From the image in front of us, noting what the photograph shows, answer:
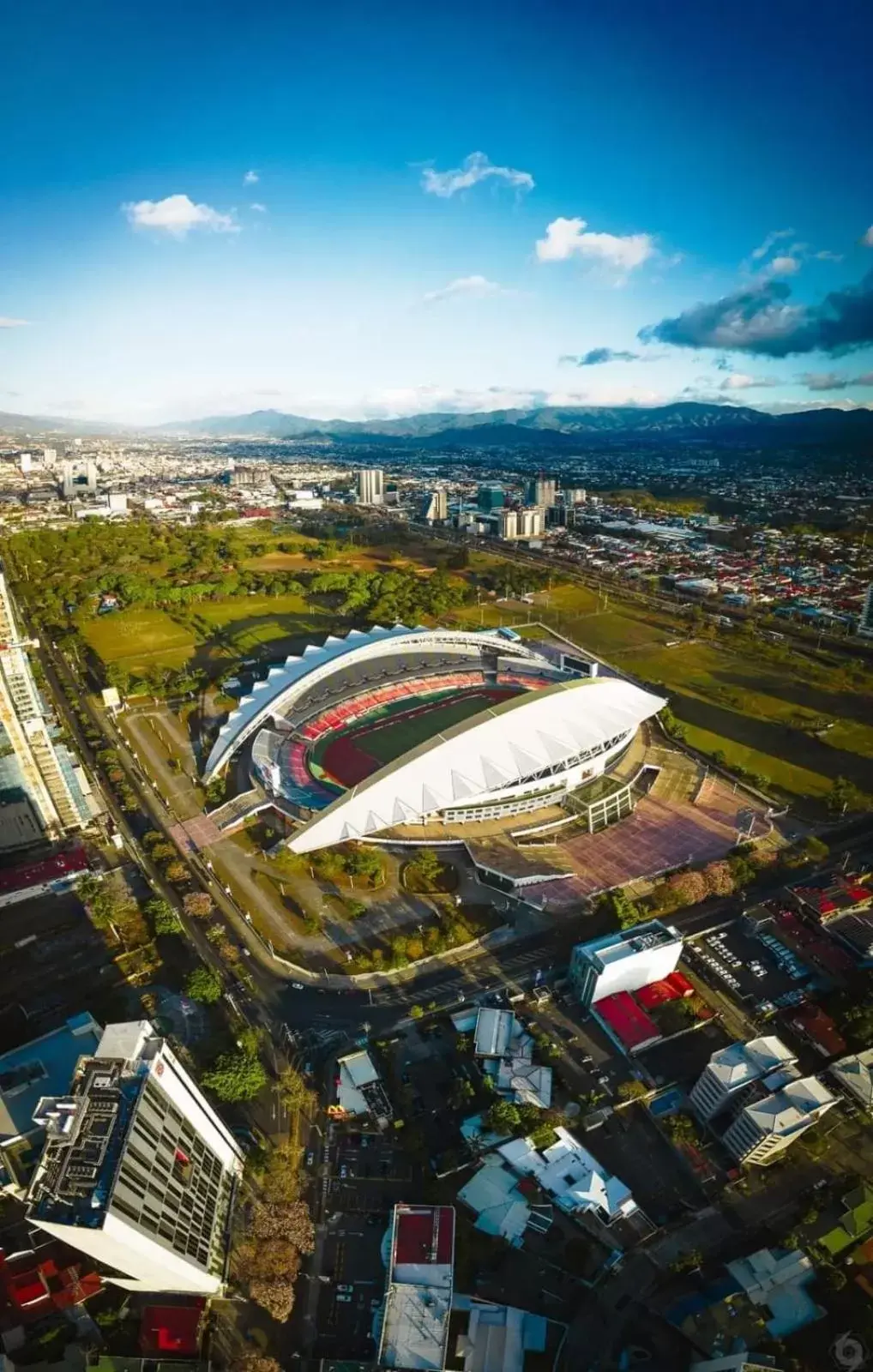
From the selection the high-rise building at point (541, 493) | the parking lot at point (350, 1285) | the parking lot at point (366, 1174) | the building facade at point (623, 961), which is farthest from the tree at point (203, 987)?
the high-rise building at point (541, 493)

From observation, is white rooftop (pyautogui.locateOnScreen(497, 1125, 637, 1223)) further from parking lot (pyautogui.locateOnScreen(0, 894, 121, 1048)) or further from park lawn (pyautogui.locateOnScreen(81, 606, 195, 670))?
park lawn (pyautogui.locateOnScreen(81, 606, 195, 670))

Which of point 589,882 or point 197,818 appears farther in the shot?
point 197,818

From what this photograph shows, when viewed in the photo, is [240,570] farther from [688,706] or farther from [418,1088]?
[418,1088]

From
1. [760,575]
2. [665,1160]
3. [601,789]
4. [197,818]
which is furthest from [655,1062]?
[760,575]

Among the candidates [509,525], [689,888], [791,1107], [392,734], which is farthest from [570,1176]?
[509,525]

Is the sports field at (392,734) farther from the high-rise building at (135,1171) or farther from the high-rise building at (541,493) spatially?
the high-rise building at (541,493)

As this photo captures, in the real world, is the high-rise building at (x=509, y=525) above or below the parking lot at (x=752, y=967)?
above

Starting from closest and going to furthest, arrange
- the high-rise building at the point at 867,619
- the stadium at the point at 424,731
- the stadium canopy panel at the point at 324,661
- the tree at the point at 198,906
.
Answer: the tree at the point at 198,906, the stadium at the point at 424,731, the stadium canopy panel at the point at 324,661, the high-rise building at the point at 867,619
